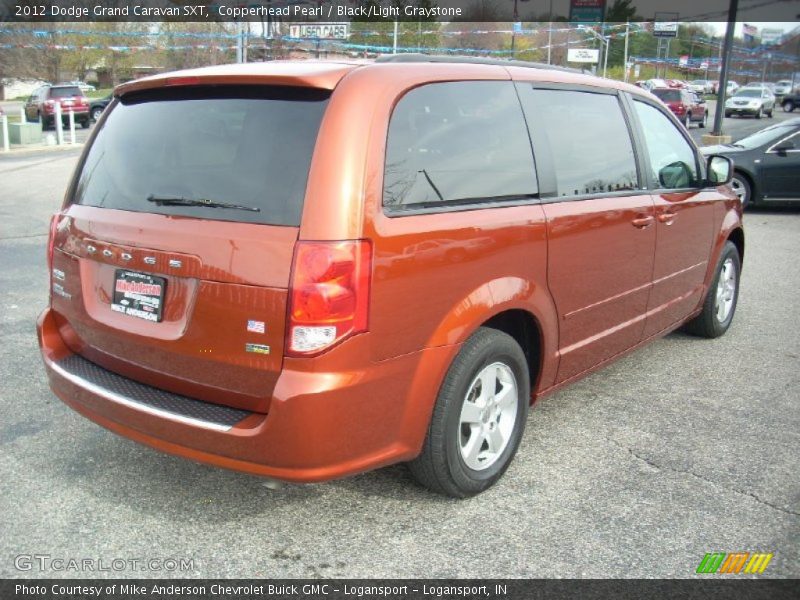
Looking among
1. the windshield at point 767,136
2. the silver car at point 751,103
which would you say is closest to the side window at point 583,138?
the windshield at point 767,136

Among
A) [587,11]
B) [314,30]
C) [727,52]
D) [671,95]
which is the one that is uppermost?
[587,11]

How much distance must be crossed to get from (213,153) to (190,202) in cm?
21

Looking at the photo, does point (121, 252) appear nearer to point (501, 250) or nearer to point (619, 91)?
point (501, 250)

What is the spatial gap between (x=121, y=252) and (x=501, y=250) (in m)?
1.52

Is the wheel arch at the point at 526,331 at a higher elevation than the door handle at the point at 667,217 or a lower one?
lower

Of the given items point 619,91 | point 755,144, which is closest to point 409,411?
point 619,91

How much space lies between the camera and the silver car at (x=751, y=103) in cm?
4234

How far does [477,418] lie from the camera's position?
315cm

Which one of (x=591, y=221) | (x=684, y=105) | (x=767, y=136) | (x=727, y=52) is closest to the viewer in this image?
(x=591, y=221)

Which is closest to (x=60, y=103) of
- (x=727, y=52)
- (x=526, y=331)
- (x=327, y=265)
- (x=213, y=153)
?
(x=727, y=52)

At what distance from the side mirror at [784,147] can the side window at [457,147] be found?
10198 mm

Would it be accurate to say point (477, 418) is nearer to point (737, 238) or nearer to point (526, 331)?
point (526, 331)

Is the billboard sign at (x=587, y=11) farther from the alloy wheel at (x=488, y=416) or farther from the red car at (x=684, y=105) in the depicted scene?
the alloy wheel at (x=488, y=416)

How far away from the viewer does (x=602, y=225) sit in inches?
147
